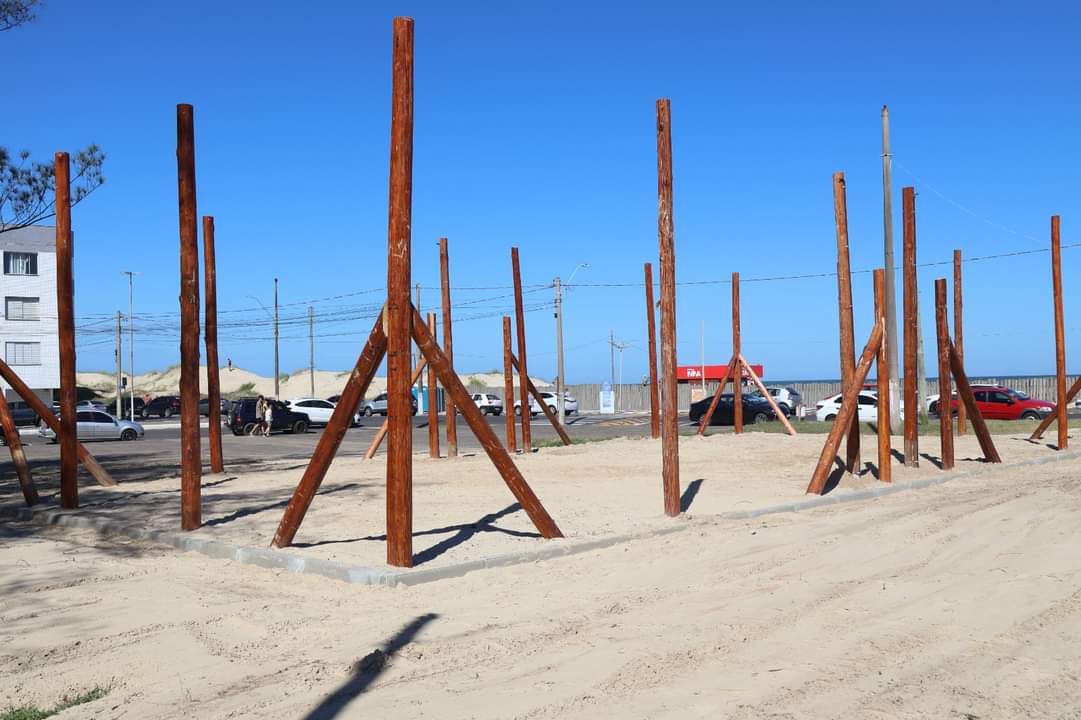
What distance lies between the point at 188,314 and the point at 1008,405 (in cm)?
3497

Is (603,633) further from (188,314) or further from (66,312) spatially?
(66,312)

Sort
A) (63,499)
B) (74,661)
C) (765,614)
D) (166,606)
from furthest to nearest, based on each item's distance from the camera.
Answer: (63,499), (166,606), (765,614), (74,661)

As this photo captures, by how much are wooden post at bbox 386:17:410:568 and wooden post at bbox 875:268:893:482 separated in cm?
762

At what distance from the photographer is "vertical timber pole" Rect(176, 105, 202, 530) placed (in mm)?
10852

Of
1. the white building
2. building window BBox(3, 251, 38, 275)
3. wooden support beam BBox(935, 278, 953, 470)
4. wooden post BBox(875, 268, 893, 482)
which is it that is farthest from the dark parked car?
building window BBox(3, 251, 38, 275)

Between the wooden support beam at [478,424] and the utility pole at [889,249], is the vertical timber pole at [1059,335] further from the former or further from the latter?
the wooden support beam at [478,424]

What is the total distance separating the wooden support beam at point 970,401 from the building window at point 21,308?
61171 millimetres

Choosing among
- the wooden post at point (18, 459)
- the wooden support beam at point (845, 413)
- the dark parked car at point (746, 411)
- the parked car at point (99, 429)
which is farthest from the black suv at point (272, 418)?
the wooden support beam at point (845, 413)

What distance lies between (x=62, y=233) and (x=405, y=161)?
7.06m

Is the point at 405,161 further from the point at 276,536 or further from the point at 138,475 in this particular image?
the point at 138,475

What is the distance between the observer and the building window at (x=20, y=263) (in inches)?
2518

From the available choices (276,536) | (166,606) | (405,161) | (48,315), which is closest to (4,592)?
(166,606)

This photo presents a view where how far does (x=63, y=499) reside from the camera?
43.2ft

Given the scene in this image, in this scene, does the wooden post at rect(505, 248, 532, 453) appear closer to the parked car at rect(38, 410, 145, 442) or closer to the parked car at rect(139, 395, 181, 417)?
the parked car at rect(38, 410, 145, 442)
